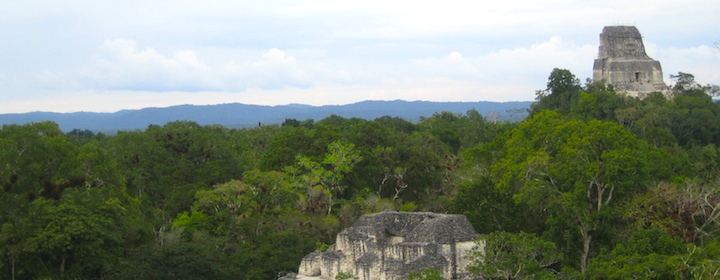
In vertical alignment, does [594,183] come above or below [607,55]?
below

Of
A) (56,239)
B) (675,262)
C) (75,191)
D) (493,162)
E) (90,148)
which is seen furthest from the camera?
(493,162)

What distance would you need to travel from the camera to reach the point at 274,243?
25.3 meters

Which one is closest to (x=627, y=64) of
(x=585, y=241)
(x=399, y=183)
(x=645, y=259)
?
(x=399, y=183)

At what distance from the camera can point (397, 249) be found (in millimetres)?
21016

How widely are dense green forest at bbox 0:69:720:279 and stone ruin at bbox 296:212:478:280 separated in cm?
65

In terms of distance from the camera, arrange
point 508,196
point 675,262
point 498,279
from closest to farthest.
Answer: point 675,262
point 498,279
point 508,196

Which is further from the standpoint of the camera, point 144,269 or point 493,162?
point 493,162

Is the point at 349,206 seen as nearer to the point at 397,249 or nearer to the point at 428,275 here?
the point at 397,249

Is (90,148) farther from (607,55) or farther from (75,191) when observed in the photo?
(607,55)

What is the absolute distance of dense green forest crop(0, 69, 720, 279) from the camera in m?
21.5

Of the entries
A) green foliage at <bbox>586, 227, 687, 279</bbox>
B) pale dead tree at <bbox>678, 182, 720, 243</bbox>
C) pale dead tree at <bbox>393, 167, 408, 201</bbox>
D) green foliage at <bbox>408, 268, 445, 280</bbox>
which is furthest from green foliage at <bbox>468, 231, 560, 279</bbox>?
pale dead tree at <bbox>393, 167, 408, 201</bbox>

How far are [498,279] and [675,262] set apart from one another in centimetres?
382

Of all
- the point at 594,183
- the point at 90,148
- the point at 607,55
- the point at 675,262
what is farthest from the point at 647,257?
the point at 607,55

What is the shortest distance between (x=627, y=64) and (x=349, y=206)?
2908 cm
